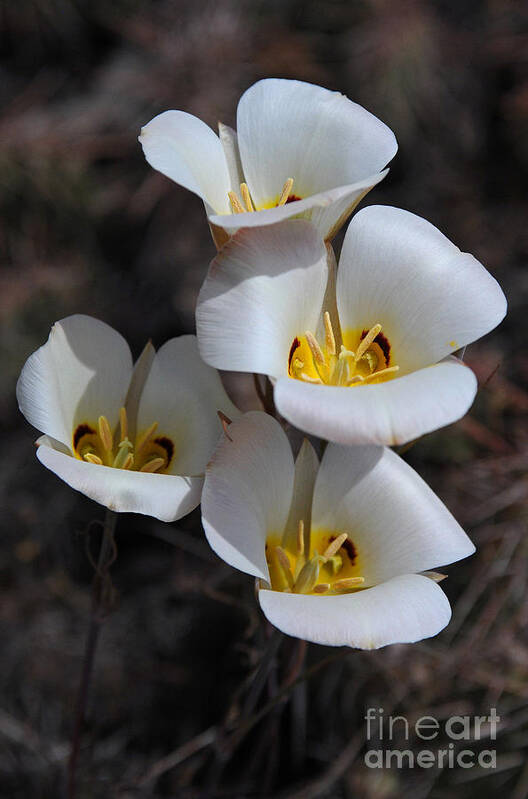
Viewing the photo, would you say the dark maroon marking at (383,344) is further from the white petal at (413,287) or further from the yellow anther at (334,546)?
the yellow anther at (334,546)

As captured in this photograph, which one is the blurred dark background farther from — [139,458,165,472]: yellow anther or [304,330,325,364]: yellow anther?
[304,330,325,364]: yellow anther

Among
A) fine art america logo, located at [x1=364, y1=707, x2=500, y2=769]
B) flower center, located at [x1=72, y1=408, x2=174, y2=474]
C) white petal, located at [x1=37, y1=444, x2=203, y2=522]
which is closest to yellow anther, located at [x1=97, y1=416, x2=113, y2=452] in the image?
flower center, located at [x1=72, y1=408, x2=174, y2=474]

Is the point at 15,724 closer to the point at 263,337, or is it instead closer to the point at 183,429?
the point at 183,429

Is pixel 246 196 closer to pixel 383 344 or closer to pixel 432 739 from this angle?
pixel 383 344

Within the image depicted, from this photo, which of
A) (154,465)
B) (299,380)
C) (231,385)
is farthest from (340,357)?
(231,385)

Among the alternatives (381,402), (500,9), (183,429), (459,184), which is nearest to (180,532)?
(183,429)

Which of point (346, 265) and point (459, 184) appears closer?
point (346, 265)

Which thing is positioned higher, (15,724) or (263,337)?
(263,337)
